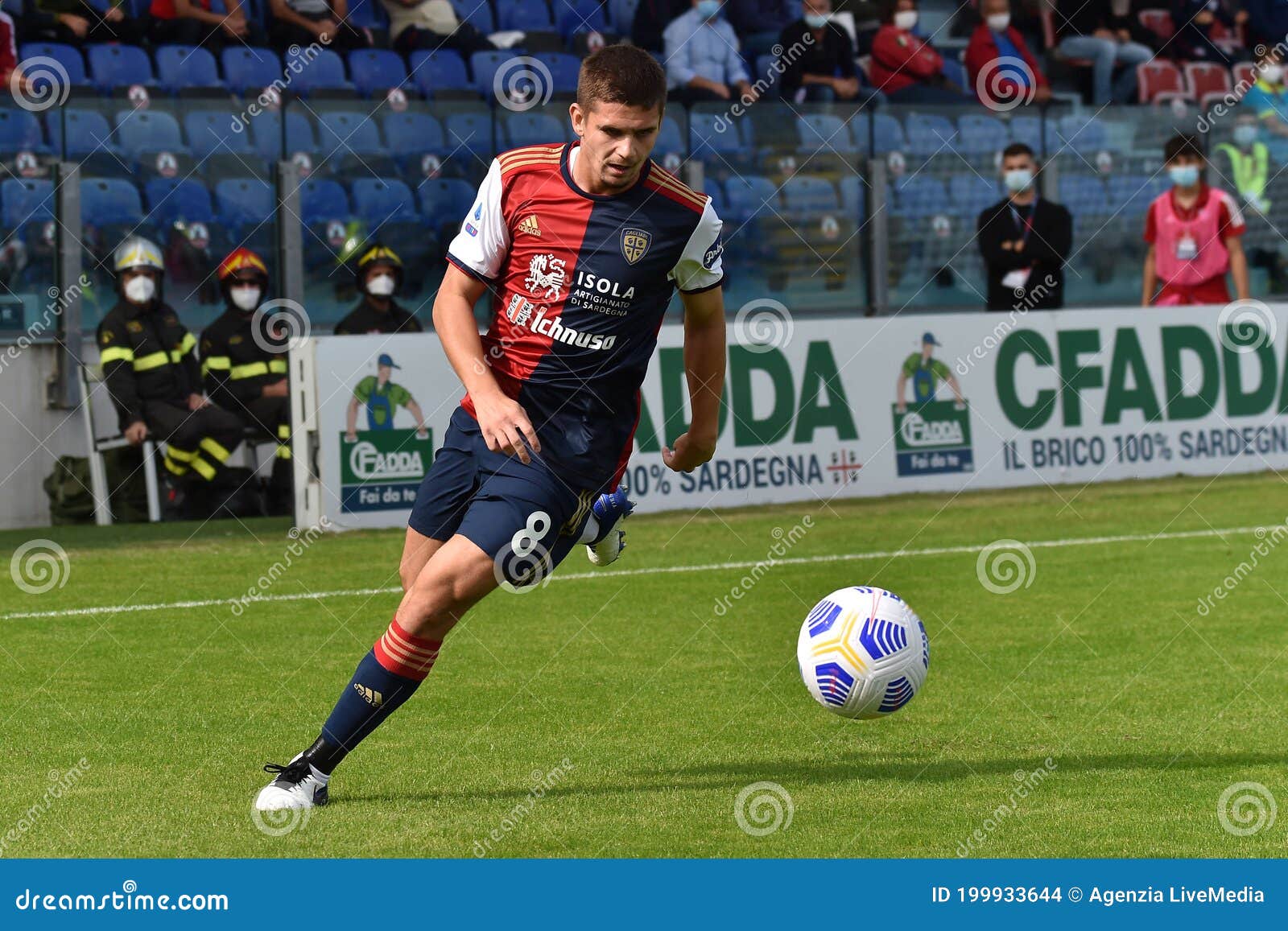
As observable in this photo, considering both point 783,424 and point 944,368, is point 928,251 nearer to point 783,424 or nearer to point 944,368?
point 944,368

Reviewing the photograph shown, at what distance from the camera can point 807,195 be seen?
55.6 ft

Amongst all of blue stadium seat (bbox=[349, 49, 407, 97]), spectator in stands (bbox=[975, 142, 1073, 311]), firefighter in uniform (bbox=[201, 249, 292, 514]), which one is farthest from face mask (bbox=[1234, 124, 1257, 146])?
firefighter in uniform (bbox=[201, 249, 292, 514])

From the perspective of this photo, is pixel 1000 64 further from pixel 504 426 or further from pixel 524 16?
pixel 504 426

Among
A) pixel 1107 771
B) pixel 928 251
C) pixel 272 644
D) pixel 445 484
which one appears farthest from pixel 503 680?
pixel 928 251

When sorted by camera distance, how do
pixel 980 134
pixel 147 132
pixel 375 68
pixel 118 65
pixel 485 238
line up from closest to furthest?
1. pixel 485 238
2. pixel 147 132
3. pixel 118 65
4. pixel 375 68
5. pixel 980 134

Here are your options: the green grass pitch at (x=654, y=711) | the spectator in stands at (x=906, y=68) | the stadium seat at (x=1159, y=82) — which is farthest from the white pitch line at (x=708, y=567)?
the stadium seat at (x=1159, y=82)

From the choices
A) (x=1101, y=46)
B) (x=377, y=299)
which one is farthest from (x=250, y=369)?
(x=1101, y=46)

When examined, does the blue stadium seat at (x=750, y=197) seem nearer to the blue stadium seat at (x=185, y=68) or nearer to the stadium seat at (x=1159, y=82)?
the blue stadium seat at (x=185, y=68)

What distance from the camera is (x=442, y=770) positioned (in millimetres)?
6230

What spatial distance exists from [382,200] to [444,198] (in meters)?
0.55

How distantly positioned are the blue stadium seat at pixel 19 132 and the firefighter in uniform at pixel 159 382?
Result: 1.31 meters

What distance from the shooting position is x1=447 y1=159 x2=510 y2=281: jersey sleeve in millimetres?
5750

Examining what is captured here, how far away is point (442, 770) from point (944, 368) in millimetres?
9910

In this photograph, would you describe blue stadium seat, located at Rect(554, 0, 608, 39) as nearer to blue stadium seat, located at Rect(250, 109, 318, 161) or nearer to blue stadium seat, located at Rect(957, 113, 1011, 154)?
blue stadium seat, located at Rect(957, 113, 1011, 154)
